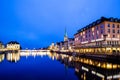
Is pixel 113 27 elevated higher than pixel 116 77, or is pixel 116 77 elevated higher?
pixel 113 27

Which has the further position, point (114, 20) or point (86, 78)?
point (114, 20)

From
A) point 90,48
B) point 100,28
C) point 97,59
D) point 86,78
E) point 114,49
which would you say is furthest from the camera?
point 90,48

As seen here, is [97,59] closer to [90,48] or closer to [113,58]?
[113,58]

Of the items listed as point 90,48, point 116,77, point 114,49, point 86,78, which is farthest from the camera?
point 90,48

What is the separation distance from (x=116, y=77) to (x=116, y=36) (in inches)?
2105

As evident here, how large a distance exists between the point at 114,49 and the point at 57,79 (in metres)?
42.9

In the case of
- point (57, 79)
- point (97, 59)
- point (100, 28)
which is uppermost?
point (100, 28)

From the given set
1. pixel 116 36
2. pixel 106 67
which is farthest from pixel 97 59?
pixel 116 36

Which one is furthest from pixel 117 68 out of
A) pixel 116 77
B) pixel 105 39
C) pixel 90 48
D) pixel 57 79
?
pixel 90 48

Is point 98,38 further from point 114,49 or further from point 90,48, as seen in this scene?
point 114,49

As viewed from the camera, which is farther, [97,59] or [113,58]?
[97,59]

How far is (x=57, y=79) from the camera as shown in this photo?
5091 centimetres

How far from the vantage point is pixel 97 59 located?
211ft

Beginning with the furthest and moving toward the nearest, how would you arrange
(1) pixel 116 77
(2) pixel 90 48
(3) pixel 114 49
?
(2) pixel 90 48
(3) pixel 114 49
(1) pixel 116 77
